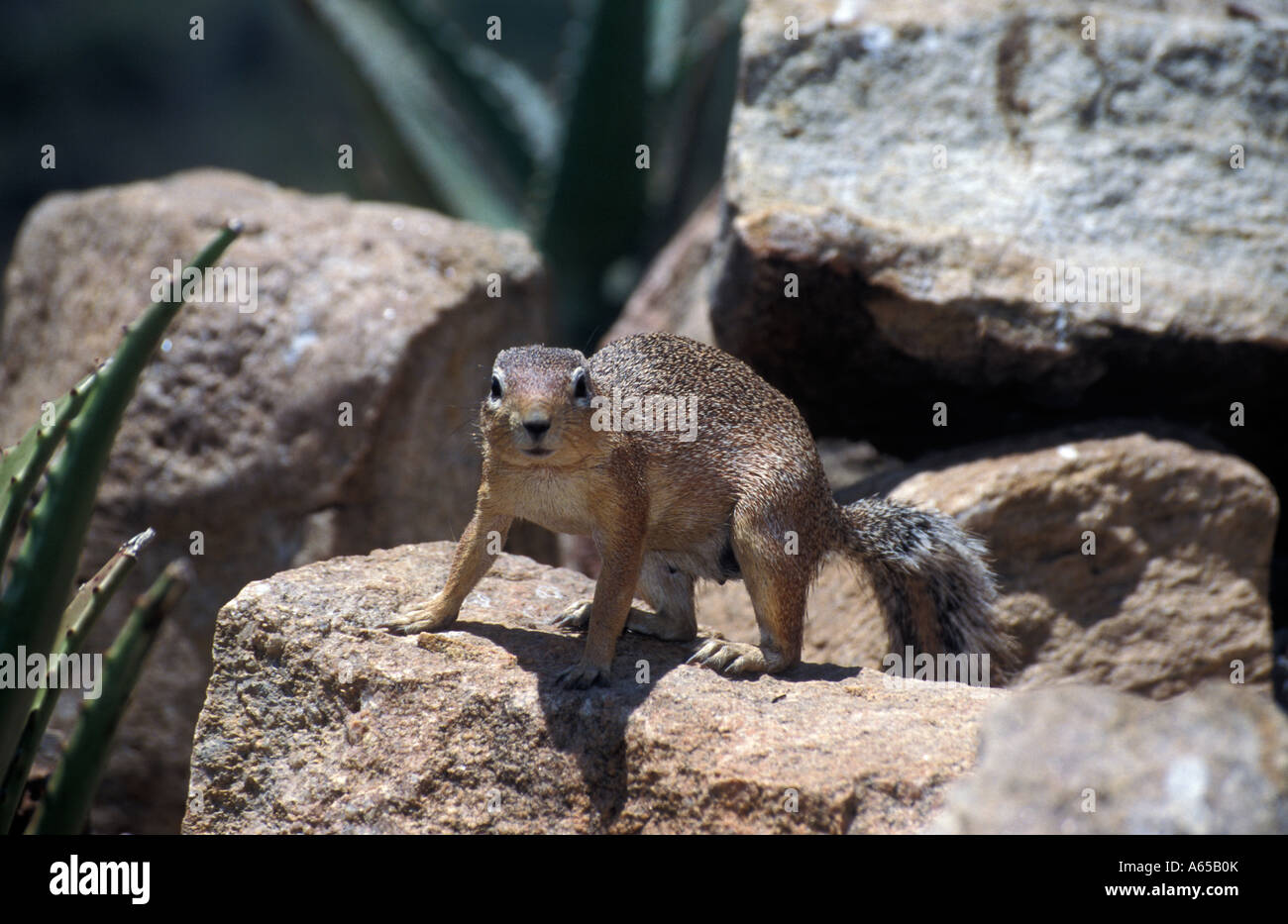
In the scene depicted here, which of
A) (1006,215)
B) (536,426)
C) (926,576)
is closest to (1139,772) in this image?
(536,426)

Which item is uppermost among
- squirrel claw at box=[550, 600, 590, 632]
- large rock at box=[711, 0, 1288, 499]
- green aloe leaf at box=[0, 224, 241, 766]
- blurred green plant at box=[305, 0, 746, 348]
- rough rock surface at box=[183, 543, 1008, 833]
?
blurred green plant at box=[305, 0, 746, 348]

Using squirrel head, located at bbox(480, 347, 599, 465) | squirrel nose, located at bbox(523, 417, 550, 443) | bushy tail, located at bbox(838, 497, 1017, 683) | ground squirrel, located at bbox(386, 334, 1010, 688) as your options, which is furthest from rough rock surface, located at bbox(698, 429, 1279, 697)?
squirrel nose, located at bbox(523, 417, 550, 443)

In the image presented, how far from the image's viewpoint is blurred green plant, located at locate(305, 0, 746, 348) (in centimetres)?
998

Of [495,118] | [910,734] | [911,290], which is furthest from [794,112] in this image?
[495,118]

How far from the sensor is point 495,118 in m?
10.7

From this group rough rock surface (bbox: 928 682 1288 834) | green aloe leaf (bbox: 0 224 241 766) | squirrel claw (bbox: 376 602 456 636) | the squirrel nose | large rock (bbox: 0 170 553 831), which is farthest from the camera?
large rock (bbox: 0 170 553 831)

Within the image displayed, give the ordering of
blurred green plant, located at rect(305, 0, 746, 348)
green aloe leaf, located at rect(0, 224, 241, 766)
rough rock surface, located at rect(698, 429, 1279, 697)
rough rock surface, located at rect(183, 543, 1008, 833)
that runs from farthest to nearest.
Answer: blurred green plant, located at rect(305, 0, 746, 348) < rough rock surface, located at rect(698, 429, 1279, 697) < rough rock surface, located at rect(183, 543, 1008, 833) < green aloe leaf, located at rect(0, 224, 241, 766)

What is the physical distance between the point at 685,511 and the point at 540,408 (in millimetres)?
883

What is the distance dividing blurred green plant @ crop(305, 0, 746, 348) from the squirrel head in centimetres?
668

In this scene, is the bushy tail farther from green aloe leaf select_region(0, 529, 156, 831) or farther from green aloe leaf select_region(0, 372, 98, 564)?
green aloe leaf select_region(0, 372, 98, 564)

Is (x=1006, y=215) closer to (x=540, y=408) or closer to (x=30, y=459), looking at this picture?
(x=540, y=408)

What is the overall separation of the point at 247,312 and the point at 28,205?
37.1ft

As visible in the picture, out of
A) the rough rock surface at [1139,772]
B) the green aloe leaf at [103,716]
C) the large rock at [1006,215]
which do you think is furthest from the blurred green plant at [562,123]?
the rough rock surface at [1139,772]

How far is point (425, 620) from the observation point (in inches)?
155
